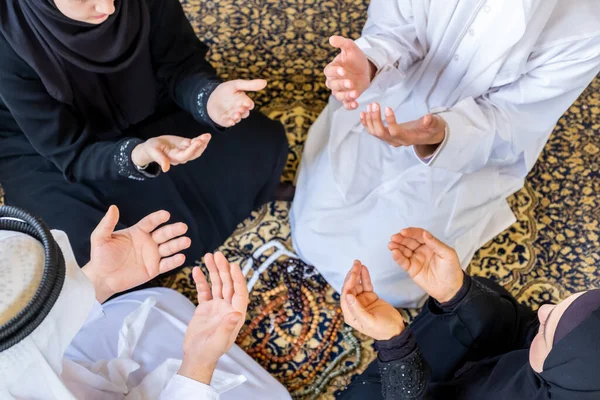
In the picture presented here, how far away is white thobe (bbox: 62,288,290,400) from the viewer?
868mm

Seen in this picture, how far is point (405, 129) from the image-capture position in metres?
1.05

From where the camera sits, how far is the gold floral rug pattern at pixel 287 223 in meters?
1.36

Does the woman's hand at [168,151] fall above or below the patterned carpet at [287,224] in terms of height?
above

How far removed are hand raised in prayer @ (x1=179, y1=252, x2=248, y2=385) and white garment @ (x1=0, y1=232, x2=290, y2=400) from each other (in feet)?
0.11

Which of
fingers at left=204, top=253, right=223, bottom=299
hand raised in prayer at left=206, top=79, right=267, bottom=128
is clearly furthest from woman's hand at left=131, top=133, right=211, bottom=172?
fingers at left=204, top=253, right=223, bottom=299

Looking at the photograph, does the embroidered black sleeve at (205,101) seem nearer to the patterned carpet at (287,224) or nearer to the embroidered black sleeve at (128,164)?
the embroidered black sleeve at (128,164)

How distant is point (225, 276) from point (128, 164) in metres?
0.40

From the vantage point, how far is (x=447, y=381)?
3.31ft

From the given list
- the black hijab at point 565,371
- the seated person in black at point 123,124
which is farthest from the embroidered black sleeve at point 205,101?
the black hijab at point 565,371

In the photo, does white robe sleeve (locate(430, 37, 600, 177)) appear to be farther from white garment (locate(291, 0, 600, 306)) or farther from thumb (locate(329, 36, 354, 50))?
thumb (locate(329, 36, 354, 50))

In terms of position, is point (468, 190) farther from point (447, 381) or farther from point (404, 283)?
point (447, 381)

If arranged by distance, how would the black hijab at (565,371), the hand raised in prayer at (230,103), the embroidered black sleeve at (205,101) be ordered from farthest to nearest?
the embroidered black sleeve at (205,101)
the hand raised in prayer at (230,103)
the black hijab at (565,371)

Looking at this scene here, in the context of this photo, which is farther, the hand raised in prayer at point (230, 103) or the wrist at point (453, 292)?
the hand raised in prayer at point (230, 103)

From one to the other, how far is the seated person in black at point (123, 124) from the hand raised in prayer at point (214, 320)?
0.13 meters
